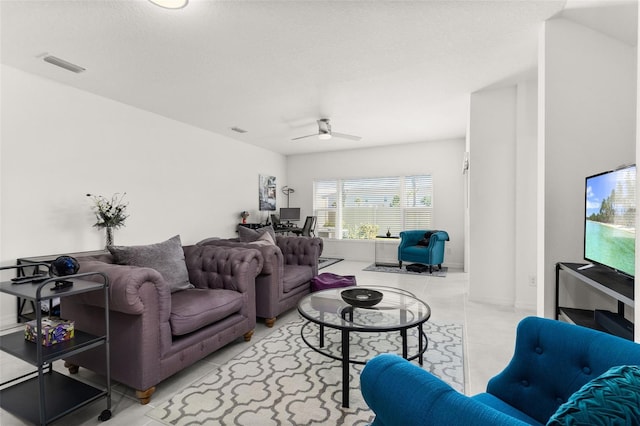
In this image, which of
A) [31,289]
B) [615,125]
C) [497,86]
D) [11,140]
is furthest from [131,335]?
[497,86]

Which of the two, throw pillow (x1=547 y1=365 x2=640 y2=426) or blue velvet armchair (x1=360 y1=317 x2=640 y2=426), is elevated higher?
throw pillow (x1=547 y1=365 x2=640 y2=426)

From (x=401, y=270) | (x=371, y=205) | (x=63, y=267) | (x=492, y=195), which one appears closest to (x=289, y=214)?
(x=371, y=205)

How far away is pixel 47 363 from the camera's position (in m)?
1.56

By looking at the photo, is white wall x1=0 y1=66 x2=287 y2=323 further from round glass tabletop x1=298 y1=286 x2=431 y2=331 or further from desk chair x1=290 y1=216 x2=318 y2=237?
round glass tabletop x1=298 y1=286 x2=431 y2=331

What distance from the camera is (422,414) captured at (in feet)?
2.12

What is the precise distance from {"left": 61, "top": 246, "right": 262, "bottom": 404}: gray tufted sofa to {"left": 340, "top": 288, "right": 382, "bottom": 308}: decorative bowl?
0.93 meters

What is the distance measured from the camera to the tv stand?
5.26 feet

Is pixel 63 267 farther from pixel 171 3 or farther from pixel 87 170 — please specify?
pixel 87 170

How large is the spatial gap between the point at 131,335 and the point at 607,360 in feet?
7.38

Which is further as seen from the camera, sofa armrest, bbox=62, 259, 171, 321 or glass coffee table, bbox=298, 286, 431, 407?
glass coffee table, bbox=298, 286, 431, 407

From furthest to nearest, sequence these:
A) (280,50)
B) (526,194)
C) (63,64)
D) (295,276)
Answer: (526,194)
(295,276)
(63,64)
(280,50)

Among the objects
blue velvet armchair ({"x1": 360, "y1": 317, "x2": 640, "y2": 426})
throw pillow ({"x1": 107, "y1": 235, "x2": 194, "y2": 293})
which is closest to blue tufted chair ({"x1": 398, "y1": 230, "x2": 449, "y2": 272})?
throw pillow ({"x1": 107, "y1": 235, "x2": 194, "y2": 293})

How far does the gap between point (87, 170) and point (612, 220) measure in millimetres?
5112

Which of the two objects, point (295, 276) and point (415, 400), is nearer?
point (415, 400)
